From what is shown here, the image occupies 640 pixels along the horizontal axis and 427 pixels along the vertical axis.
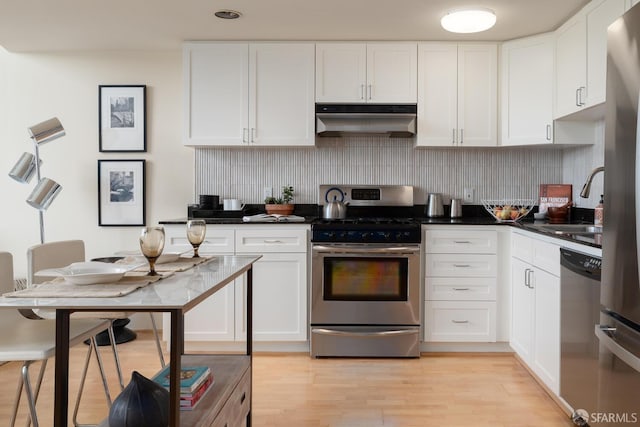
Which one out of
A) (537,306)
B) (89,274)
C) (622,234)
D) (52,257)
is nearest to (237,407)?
(89,274)

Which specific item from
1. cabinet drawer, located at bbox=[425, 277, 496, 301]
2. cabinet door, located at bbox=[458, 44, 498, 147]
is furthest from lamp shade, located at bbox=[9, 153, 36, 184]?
cabinet door, located at bbox=[458, 44, 498, 147]

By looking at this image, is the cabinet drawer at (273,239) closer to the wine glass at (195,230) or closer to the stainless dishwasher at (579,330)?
the wine glass at (195,230)

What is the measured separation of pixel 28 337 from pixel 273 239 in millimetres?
1784

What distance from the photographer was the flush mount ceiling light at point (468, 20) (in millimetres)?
3016

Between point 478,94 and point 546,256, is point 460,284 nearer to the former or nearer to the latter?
point 546,256

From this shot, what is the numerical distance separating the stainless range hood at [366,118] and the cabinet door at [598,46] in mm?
1174

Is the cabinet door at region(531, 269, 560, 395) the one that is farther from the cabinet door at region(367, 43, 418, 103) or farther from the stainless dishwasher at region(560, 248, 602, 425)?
the cabinet door at region(367, 43, 418, 103)

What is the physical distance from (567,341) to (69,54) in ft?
13.2

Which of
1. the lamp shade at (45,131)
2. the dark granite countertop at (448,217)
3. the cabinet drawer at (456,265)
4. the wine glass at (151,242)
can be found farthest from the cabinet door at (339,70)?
the wine glass at (151,242)

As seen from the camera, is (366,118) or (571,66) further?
(366,118)

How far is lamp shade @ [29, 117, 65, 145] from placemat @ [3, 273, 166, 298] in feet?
7.54

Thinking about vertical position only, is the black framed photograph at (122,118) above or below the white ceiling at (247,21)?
below

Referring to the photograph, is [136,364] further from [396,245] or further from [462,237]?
[462,237]

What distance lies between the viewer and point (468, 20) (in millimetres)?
3047
